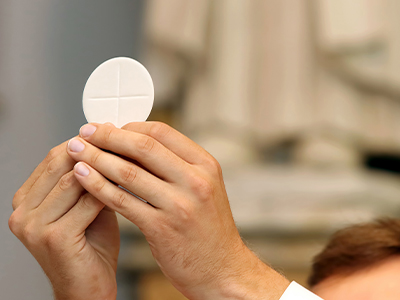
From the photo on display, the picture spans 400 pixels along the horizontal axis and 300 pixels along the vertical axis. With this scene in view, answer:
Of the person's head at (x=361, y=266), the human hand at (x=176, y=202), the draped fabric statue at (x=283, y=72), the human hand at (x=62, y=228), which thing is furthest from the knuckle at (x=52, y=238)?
the draped fabric statue at (x=283, y=72)

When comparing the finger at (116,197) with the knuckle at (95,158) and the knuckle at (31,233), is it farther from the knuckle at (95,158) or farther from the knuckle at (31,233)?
the knuckle at (31,233)

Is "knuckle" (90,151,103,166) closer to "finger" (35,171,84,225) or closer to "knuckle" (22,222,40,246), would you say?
"finger" (35,171,84,225)

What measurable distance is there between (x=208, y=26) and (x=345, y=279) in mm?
818

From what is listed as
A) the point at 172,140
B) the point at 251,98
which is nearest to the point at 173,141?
the point at 172,140

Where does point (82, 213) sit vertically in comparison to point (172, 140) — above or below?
below

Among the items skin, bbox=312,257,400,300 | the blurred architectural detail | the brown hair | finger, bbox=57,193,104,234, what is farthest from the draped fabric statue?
finger, bbox=57,193,104,234

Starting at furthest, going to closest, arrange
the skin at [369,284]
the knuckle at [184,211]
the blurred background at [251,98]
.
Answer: the blurred background at [251,98]
the skin at [369,284]
the knuckle at [184,211]

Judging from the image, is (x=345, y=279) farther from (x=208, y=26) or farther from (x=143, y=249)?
(x=208, y=26)

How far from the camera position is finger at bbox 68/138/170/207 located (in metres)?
0.46

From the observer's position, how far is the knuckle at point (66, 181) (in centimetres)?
52

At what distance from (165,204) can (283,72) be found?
770 millimetres

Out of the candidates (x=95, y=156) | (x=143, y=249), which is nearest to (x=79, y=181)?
(x=95, y=156)

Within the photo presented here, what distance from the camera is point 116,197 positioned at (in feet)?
1.54

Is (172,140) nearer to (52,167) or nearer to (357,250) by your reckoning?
(52,167)
